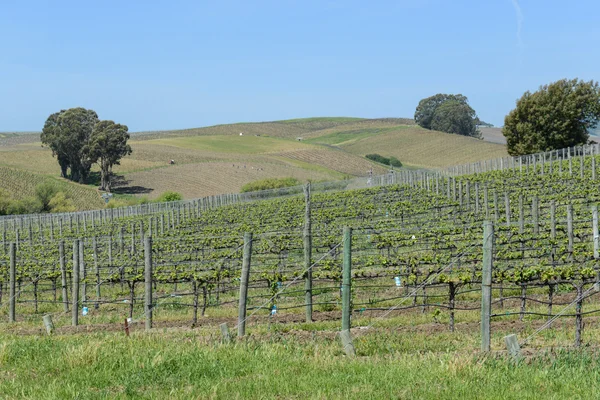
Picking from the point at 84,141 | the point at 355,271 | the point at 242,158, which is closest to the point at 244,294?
the point at 355,271

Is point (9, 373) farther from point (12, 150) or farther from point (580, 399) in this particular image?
point (12, 150)

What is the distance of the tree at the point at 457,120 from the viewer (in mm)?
140875

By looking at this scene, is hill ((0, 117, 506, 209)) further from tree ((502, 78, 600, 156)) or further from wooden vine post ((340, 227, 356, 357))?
wooden vine post ((340, 227, 356, 357))

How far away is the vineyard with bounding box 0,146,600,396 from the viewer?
10.9 m

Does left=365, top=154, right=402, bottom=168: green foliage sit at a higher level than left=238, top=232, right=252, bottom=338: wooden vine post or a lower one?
higher

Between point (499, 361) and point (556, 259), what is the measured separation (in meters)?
12.7

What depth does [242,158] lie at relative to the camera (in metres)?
105

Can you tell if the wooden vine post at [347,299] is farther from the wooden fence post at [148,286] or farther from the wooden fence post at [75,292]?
the wooden fence post at [75,292]

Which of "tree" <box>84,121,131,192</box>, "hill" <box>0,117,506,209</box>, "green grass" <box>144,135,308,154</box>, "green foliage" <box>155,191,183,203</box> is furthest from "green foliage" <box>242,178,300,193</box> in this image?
"green grass" <box>144,135,308,154</box>

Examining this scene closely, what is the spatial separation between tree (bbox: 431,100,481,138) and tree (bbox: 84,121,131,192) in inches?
2729

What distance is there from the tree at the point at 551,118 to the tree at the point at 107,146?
42.2 meters

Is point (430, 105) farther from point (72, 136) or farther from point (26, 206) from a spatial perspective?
point (26, 206)

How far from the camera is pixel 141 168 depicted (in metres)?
96.9

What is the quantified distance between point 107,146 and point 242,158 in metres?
22.4
